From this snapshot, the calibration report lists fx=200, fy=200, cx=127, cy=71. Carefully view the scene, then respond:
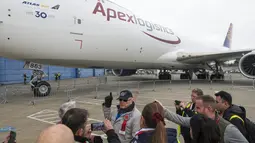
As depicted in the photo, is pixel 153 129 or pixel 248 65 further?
pixel 248 65

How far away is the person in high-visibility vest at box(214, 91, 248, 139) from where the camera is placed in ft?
7.02

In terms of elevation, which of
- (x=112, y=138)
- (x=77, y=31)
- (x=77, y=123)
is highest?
(x=77, y=31)

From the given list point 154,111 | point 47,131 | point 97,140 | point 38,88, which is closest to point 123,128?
point 97,140

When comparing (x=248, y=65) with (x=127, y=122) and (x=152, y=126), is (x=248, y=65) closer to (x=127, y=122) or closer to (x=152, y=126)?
(x=127, y=122)

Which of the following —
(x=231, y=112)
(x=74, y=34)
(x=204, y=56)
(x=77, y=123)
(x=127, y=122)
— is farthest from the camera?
(x=204, y=56)

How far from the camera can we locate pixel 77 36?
777cm

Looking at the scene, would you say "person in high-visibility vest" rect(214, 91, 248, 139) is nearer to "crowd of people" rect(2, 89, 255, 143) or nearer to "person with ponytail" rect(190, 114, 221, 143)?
"crowd of people" rect(2, 89, 255, 143)

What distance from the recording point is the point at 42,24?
6969 mm

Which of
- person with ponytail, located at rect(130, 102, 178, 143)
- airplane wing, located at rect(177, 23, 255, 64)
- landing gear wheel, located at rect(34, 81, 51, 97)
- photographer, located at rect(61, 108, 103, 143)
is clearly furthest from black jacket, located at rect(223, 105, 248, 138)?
airplane wing, located at rect(177, 23, 255, 64)

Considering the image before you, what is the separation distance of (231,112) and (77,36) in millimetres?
6554

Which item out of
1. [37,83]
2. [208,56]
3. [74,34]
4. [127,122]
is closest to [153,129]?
[127,122]

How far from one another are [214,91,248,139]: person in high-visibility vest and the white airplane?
628 centimetres

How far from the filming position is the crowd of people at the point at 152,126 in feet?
4.96

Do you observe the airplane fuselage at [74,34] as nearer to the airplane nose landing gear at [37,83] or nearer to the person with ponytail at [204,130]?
the airplane nose landing gear at [37,83]
